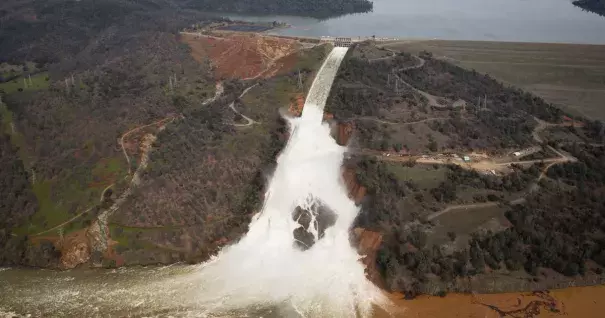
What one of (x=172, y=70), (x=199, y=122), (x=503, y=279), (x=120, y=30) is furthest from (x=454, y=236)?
(x=120, y=30)

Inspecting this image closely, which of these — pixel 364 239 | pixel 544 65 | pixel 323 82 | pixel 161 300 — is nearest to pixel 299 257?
pixel 364 239

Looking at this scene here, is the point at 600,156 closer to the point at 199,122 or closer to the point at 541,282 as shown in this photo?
the point at 541,282

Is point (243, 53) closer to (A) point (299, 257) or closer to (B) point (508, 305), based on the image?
(A) point (299, 257)

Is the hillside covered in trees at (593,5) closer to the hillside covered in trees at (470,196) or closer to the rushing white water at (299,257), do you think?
the hillside covered in trees at (470,196)

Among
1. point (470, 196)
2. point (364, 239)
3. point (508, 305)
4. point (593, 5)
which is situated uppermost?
point (593, 5)

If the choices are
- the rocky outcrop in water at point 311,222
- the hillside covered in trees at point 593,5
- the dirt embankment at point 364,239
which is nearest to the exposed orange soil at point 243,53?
A: the dirt embankment at point 364,239
